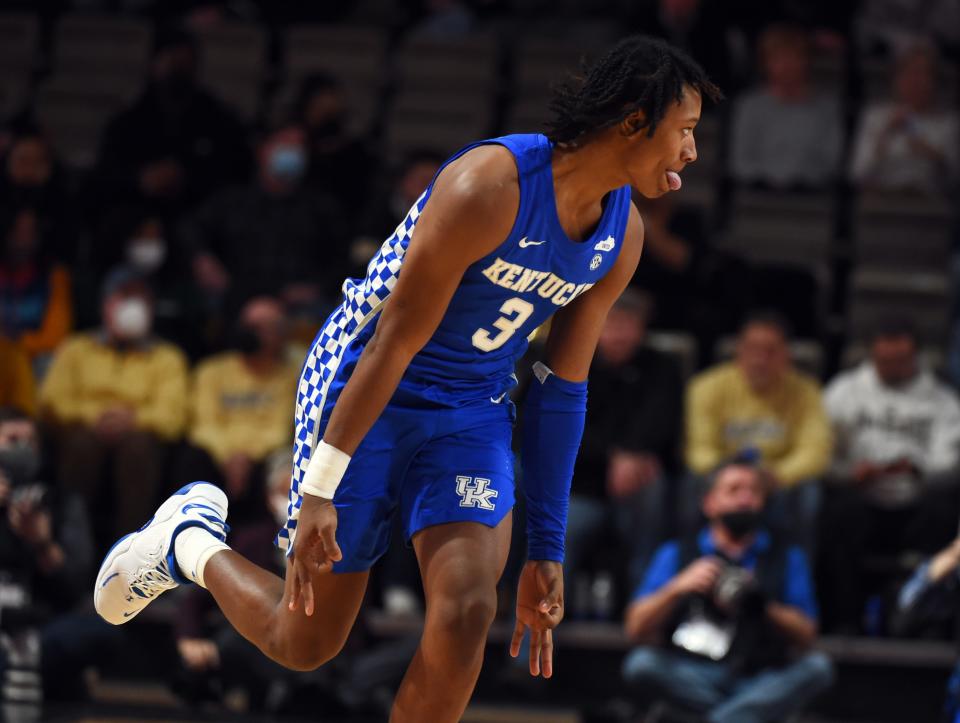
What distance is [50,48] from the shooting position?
10.5 m

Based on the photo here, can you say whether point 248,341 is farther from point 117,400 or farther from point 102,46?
point 102,46

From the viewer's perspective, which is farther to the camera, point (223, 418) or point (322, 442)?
point (223, 418)

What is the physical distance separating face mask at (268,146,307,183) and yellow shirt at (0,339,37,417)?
1.71 m

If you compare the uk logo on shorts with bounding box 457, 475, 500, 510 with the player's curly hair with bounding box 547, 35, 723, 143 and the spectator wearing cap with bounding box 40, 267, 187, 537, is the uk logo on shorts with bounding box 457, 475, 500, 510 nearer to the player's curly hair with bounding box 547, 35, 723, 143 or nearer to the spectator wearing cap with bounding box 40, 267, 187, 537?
the player's curly hair with bounding box 547, 35, 723, 143

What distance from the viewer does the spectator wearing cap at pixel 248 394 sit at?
25.0 ft

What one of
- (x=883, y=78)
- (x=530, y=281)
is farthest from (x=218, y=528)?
(x=883, y=78)

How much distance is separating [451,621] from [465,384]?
0.60 meters

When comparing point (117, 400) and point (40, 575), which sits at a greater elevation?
point (117, 400)

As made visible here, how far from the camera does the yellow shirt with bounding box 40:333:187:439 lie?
7.81 meters

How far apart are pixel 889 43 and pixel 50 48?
17.7ft

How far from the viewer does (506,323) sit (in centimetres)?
384

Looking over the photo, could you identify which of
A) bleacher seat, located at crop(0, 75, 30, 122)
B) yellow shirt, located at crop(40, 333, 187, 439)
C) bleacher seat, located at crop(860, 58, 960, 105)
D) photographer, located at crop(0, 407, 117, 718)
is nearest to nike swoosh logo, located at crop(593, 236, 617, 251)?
photographer, located at crop(0, 407, 117, 718)

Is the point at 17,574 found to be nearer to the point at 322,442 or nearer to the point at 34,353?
the point at 34,353

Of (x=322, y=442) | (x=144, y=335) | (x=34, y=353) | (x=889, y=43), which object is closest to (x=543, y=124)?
(x=322, y=442)
